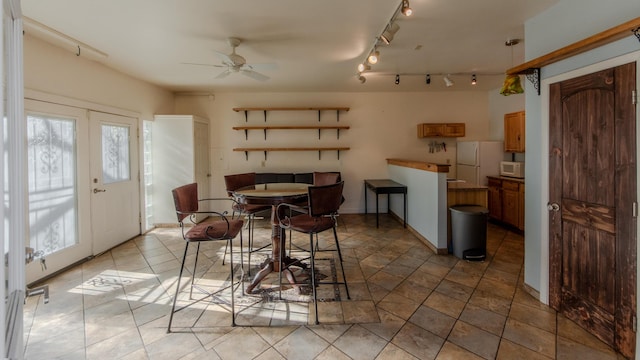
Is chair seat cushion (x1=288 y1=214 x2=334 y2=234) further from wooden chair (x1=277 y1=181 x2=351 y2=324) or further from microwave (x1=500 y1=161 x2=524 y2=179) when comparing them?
microwave (x1=500 y1=161 x2=524 y2=179)

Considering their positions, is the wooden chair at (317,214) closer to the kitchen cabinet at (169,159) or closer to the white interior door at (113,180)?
the white interior door at (113,180)

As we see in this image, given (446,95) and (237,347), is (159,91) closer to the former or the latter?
(237,347)

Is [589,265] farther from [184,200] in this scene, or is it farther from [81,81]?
[81,81]

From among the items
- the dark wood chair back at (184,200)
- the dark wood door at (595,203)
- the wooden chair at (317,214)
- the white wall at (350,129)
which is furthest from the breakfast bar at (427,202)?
the dark wood chair back at (184,200)

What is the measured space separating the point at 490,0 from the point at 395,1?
82cm

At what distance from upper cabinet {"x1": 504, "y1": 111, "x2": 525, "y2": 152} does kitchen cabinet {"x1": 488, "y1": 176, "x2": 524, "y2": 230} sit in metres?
0.60

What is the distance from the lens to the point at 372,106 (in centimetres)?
627

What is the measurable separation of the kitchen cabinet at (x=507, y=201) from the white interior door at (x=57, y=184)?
6.29 meters

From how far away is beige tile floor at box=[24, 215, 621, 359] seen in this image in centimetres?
204

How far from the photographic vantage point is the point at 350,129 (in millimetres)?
6273

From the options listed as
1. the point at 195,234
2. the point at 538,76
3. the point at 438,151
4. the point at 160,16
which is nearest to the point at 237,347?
the point at 195,234

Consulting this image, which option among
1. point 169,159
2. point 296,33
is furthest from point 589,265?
point 169,159

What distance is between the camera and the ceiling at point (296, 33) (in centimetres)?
262

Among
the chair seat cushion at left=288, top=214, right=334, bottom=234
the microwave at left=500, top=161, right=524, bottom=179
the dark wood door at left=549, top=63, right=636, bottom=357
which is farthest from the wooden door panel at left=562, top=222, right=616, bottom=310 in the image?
the microwave at left=500, top=161, right=524, bottom=179
